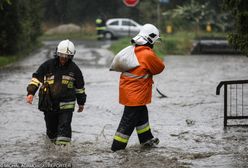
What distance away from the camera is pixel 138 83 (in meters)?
9.59

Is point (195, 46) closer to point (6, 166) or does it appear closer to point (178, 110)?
point (178, 110)

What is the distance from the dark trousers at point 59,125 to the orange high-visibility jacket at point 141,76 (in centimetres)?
→ 95

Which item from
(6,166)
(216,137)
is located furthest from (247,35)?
(6,166)

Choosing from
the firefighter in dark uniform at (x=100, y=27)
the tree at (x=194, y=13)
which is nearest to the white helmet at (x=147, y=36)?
the firefighter in dark uniform at (x=100, y=27)

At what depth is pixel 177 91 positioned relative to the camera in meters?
17.6

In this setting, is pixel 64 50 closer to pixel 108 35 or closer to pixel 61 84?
pixel 61 84

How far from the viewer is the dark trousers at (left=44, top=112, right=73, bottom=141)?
925cm

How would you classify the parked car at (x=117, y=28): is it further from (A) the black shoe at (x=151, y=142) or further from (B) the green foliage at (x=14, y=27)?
(A) the black shoe at (x=151, y=142)

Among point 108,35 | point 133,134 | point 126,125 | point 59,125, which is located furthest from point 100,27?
point 59,125

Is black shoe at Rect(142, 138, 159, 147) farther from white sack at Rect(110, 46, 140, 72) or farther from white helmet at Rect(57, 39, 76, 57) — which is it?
white helmet at Rect(57, 39, 76, 57)

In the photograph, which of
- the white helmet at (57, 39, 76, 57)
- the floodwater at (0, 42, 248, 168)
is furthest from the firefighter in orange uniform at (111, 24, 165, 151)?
the white helmet at (57, 39, 76, 57)

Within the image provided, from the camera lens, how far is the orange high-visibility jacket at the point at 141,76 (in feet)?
31.4

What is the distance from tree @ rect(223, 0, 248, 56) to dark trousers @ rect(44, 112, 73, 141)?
343 cm

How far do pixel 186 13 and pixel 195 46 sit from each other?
14.3 metres
